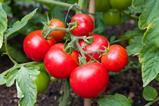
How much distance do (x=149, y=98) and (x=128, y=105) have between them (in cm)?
14

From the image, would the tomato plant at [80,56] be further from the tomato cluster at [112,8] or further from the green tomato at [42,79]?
the tomato cluster at [112,8]

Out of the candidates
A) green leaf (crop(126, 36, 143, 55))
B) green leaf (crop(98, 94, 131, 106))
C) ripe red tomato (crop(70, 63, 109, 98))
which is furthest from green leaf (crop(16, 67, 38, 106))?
green leaf (crop(126, 36, 143, 55))

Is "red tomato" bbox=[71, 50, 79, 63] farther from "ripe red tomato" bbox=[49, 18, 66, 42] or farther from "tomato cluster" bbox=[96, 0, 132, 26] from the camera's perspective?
"tomato cluster" bbox=[96, 0, 132, 26]

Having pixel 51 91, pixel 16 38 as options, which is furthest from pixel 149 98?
pixel 16 38

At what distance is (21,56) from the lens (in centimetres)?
155

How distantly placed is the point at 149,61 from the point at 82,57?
168 millimetres

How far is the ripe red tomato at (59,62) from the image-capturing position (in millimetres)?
1113

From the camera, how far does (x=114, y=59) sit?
1.11m

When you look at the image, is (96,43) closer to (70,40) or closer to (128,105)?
(70,40)

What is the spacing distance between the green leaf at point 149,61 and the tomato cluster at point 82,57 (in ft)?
0.25

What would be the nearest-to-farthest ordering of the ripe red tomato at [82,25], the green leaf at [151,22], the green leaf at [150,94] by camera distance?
1. the green leaf at [151,22]
2. the ripe red tomato at [82,25]
3. the green leaf at [150,94]

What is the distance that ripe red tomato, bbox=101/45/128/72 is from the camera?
111 centimetres

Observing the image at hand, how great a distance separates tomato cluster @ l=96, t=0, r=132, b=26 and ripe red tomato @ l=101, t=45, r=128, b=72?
0.23m

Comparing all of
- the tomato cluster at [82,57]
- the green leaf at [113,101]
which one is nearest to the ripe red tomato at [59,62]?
the tomato cluster at [82,57]
